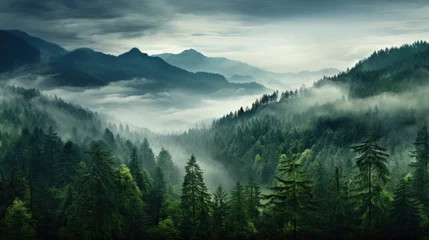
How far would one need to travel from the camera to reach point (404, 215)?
4762 cm

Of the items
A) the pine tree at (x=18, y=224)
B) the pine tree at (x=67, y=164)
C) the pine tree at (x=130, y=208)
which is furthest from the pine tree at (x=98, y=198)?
the pine tree at (x=67, y=164)

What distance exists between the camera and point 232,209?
181 feet

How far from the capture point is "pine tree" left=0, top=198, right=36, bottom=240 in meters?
55.0

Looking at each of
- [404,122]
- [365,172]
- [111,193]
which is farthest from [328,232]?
[404,122]

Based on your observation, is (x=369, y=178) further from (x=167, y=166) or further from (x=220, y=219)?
(x=167, y=166)

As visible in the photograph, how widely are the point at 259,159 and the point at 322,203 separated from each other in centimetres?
11605

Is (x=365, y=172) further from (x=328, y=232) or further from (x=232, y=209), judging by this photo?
(x=232, y=209)

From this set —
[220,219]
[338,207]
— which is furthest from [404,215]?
[220,219]

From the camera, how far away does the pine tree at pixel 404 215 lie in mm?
47250

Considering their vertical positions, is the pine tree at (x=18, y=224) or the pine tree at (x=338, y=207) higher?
the pine tree at (x=338, y=207)

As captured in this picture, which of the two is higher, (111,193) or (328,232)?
(111,193)

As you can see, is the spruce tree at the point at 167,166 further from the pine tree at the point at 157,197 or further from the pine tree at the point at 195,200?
the pine tree at the point at 195,200

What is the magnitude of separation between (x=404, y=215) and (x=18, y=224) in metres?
54.0

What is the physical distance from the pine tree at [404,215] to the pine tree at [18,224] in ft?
162
